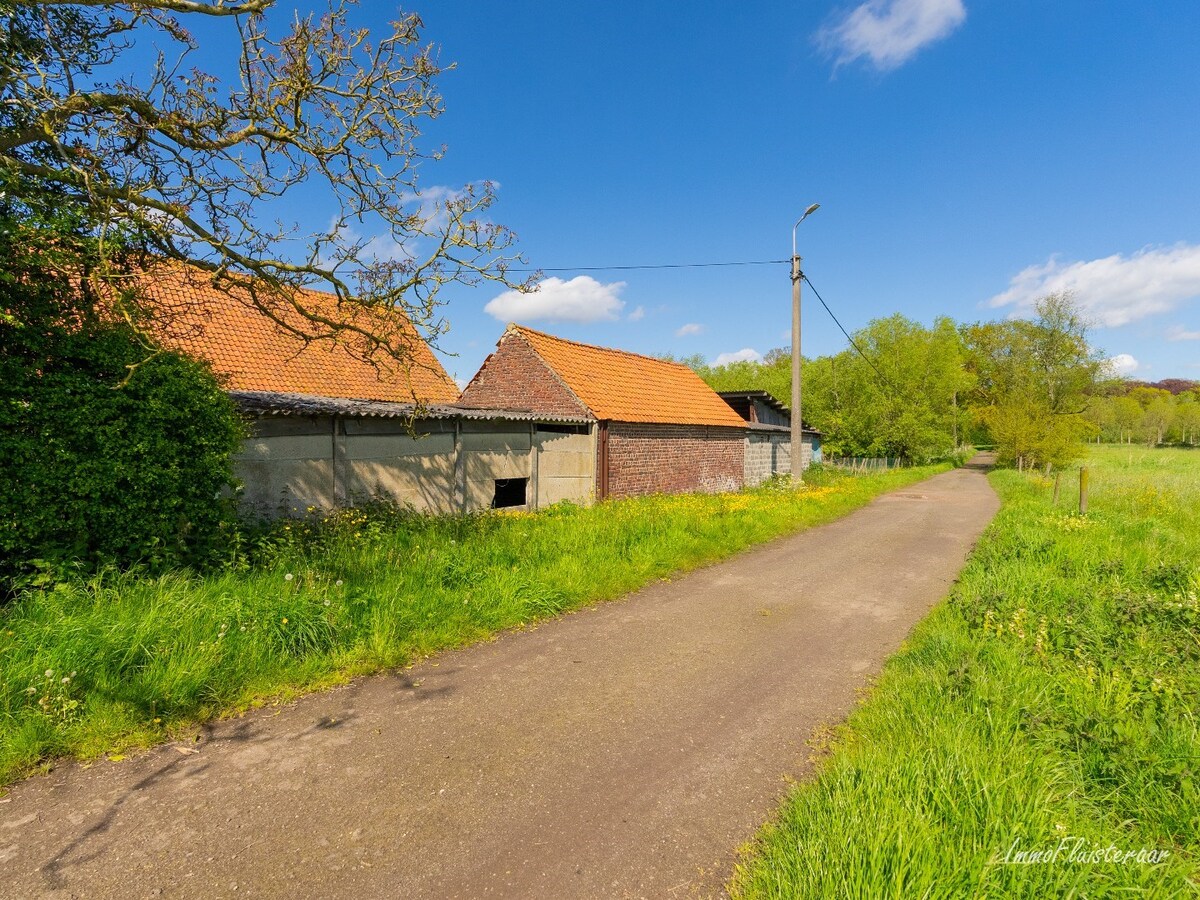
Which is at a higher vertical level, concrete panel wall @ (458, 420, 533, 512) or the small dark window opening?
concrete panel wall @ (458, 420, 533, 512)

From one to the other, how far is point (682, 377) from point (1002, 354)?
1494 inches

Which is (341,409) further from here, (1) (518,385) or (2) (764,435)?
(2) (764,435)

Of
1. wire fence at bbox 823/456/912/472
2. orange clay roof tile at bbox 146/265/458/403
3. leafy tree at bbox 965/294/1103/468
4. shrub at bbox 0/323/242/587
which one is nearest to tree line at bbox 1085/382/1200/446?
leafy tree at bbox 965/294/1103/468

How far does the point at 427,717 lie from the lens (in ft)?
13.4

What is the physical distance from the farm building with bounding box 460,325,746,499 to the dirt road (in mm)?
9087

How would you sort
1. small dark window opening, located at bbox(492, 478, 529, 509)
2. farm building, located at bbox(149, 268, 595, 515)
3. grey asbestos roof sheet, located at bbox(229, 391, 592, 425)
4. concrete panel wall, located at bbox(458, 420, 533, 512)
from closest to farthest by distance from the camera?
grey asbestos roof sheet, located at bbox(229, 391, 592, 425) → farm building, located at bbox(149, 268, 595, 515) → concrete panel wall, located at bbox(458, 420, 533, 512) → small dark window opening, located at bbox(492, 478, 529, 509)

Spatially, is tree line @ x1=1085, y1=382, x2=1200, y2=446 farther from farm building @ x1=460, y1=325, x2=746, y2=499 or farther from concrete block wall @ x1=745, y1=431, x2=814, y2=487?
farm building @ x1=460, y1=325, x2=746, y2=499

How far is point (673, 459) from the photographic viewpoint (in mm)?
17250

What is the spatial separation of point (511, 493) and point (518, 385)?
14.1 feet

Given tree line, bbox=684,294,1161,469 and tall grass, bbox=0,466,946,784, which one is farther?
tree line, bbox=684,294,1161,469

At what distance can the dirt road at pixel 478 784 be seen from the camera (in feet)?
8.61

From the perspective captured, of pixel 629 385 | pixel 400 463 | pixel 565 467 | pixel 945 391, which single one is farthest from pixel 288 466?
pixel 945 391

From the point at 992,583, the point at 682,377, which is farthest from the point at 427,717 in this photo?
the point at 682,377

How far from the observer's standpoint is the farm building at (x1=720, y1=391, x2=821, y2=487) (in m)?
21.9
